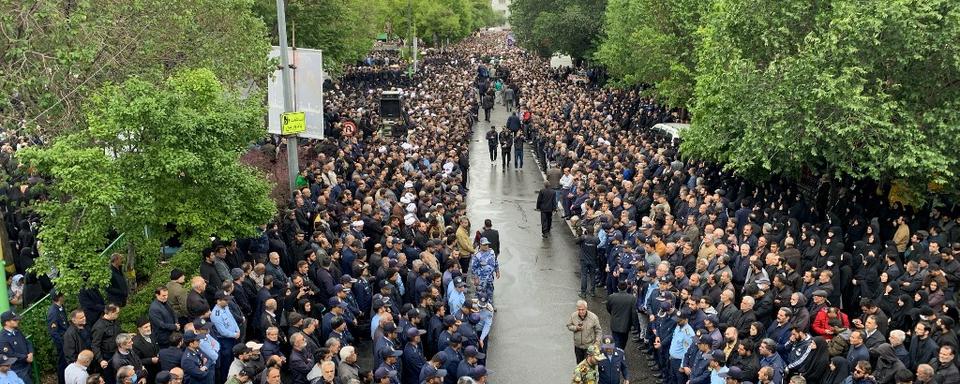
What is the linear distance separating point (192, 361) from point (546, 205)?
37.4 ft

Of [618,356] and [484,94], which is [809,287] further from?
[484,94]

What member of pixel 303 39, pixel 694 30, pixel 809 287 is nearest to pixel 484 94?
pixel 303 39

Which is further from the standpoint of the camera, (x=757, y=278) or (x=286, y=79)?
(x=286, y=79)

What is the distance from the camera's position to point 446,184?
67.3 feet

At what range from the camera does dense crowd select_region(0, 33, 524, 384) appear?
944 centimetres

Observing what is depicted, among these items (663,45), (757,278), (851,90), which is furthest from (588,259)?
(663,45)

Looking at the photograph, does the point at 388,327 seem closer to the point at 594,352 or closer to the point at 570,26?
the point at 594,352

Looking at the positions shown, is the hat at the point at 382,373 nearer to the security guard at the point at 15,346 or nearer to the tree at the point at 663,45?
the security guard at the point at 15,346

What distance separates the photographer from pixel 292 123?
54.3 ft

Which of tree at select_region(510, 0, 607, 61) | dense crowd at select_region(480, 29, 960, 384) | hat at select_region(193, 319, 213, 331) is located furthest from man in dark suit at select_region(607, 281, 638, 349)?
tree at select_region(510, 0, 607, 61)

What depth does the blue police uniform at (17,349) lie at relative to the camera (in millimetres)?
9430

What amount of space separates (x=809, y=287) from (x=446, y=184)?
1023 cm

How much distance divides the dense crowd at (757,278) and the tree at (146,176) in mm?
5174

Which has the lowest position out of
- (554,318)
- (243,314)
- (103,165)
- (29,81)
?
(554,318)
